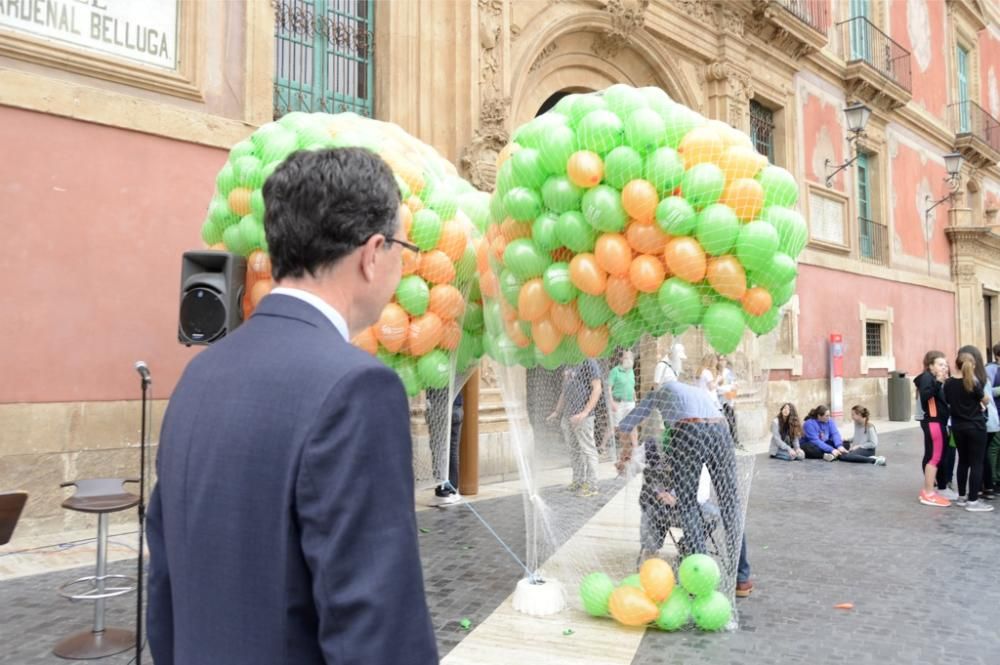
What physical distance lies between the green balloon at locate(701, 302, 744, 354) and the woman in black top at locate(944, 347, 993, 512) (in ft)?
16.8

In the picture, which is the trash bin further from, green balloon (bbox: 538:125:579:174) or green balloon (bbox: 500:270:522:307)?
green balloon (bbox: 538:125:579:174)

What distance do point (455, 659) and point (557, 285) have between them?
2.04 metres

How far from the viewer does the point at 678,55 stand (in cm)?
1323

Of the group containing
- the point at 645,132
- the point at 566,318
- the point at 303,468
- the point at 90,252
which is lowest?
the point at 303,468

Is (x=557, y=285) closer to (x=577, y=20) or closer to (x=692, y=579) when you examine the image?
(x=692, y=579)

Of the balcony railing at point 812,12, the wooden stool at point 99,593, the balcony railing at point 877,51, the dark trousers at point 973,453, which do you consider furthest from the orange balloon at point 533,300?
the balcony railing at point 877,51

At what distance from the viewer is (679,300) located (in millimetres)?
3748

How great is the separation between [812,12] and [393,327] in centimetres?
1663

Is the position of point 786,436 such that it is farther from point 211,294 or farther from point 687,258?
point 211,294

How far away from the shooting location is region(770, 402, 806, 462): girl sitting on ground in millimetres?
11648

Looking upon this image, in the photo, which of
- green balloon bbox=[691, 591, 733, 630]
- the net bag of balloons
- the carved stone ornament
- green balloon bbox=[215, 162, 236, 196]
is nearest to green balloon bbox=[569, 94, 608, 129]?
the net bag of balloons

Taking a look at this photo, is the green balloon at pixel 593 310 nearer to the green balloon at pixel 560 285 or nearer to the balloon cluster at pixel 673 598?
the green balloon at pixel 560 285

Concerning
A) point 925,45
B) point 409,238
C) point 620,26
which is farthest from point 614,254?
point 925,45

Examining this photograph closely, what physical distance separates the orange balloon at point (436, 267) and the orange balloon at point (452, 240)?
0.14 feet
